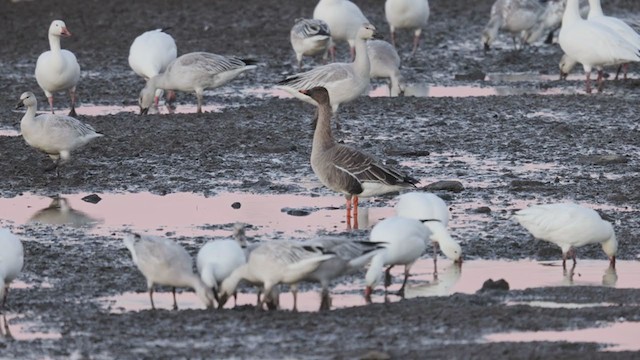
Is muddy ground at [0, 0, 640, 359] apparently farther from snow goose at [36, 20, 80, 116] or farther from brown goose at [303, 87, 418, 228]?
brown goose at [303, 87, 418, 228]

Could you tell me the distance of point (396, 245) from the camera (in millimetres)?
9484

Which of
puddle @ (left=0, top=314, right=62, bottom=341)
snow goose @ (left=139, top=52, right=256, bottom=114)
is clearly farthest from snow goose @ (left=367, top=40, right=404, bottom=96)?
puddle @ (left=0, top=314, right=62, bottom=341)

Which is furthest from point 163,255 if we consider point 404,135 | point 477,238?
point 404,135

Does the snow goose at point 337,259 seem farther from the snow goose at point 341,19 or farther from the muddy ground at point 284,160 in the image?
the snow goose at point 341,19

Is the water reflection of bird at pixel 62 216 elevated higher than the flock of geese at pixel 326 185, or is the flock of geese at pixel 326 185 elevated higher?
the flock of geese at pixel 326 185

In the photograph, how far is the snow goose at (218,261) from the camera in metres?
9.14

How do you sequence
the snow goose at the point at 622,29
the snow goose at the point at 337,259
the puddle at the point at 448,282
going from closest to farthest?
the snow goose at the point at 337,259
the puddle at the point at 448,282
the snow goose at the point at 622,29

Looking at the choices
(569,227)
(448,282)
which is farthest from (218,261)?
(569,227)

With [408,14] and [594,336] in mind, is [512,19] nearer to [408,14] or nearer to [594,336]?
[408,14]

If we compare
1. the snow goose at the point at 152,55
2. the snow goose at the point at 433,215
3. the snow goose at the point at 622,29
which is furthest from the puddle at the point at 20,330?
the snow goose at the point at 622,29

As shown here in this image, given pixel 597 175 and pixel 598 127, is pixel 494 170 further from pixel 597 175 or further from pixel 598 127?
pixel 598 127

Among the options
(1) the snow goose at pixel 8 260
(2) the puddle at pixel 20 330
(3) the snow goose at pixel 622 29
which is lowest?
(2) the puddle at pixel 20 330

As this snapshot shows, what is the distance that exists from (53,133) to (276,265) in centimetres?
560

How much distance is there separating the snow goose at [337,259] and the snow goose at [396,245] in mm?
98
